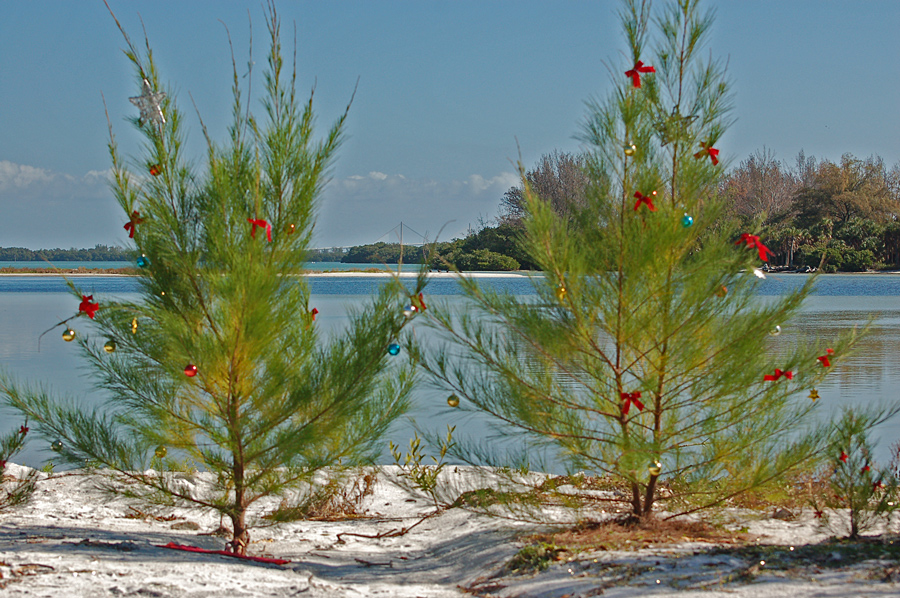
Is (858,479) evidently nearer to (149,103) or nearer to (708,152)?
(708,152)

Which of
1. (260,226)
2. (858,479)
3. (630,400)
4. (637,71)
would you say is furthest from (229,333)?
(858,479)

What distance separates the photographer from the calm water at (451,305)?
22.0 feet

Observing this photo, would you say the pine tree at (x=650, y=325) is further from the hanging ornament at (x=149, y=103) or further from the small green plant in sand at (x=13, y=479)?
the small green plant in sand at (x=13, y=479)

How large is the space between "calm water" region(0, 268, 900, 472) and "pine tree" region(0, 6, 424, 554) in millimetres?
338

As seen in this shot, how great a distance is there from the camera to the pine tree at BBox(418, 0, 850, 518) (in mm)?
4066

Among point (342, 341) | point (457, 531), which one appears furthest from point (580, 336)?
point (457, 531)

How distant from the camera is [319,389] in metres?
3.94

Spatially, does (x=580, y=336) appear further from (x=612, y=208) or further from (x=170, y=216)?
(x=170, y=216)

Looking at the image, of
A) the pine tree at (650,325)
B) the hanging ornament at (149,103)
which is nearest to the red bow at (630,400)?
the pine tree at (650,325)

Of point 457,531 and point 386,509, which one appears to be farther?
point 386,509

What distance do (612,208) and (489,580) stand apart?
2183 mm

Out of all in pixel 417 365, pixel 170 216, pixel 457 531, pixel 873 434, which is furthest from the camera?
pixel 873 434

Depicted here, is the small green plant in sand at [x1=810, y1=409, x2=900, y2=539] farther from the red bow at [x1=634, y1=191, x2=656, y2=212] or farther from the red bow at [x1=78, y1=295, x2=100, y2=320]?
the red bow at [x1=78, y1=295, x2=100, y2=320]

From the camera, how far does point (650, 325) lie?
415 cm
